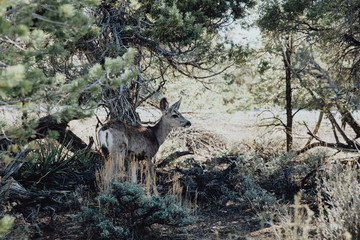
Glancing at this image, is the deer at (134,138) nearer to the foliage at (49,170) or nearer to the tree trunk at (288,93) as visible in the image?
the foliage at (49,170)

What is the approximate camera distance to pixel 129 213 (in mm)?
5707

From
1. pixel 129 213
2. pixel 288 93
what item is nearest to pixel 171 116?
pixel 129 213

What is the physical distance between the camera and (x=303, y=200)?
285 inches

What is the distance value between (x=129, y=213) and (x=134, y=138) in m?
2.30

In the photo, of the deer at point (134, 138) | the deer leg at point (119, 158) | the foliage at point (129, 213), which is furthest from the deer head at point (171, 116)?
the foliage at point (129, 213)

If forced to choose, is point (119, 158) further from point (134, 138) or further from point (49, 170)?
point (49, 170)

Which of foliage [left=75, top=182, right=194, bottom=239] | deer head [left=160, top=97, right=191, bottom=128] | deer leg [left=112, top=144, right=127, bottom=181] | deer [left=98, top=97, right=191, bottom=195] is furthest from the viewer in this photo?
deer head [left=160, top=97, right=191, bottom=128]

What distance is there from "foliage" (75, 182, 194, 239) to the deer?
0.89 m

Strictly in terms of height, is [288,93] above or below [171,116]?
above

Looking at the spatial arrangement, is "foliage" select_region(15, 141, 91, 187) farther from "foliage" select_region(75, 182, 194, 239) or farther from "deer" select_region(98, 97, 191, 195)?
"foliage" select_region(75, 182, 194, 239)

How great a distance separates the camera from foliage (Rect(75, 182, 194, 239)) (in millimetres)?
5402

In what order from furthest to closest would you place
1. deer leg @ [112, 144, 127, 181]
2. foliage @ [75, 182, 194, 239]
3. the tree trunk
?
the tree trunk, deer leg @ [112, 144, 127, 181], foliage @ [75, 182, 194, 239]

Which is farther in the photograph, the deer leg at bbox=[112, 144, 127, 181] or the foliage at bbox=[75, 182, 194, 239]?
the deer leg at bbox=[112, 144, 127, 181]

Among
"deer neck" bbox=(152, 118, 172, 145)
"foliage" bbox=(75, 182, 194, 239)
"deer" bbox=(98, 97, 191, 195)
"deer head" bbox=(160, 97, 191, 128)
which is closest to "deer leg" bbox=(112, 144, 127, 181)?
"deer" bbox=(98, 97, 191, 195)
